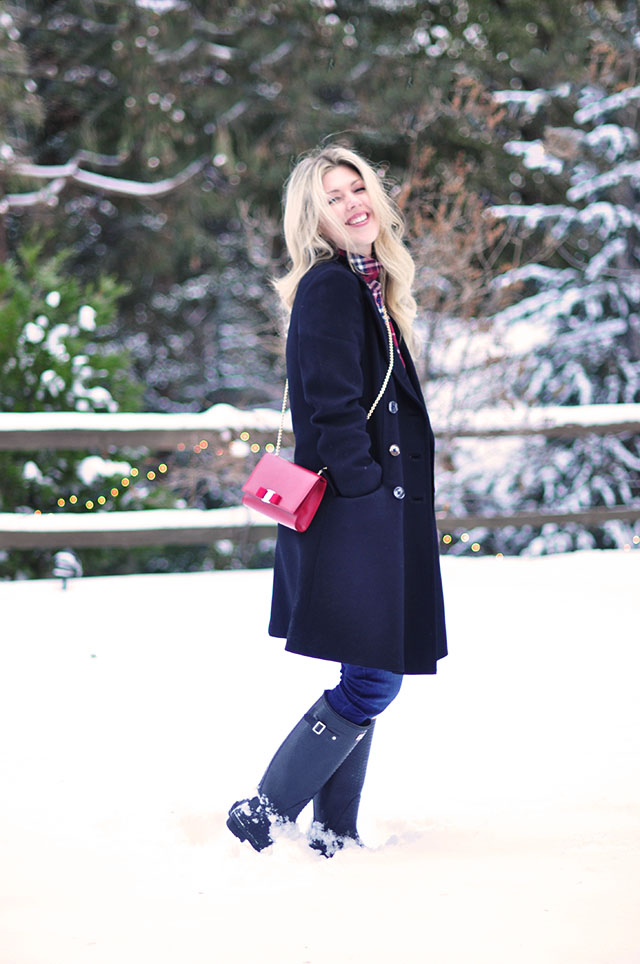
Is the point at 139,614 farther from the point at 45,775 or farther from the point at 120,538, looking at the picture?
the point at 45,775

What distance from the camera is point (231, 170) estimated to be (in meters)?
11.3

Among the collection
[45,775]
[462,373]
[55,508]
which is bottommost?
[45,775]

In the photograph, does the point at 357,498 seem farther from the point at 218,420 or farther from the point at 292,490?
the point at 218,420

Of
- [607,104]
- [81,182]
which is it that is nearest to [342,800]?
[607,104]

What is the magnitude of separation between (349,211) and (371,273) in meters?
0.15

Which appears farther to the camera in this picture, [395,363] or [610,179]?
[610,179]

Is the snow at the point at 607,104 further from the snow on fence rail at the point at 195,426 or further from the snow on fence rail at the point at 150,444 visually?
the snow on fence rail at the point at 150,444

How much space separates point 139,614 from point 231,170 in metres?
7.65

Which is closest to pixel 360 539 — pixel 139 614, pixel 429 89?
pixel 139 614

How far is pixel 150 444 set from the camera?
5.94 metres

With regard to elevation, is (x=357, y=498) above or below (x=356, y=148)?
below

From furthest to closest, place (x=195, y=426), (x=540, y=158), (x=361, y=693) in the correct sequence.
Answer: (x=540, y=158)
(x=195, y=426)
(x=361, y=693)

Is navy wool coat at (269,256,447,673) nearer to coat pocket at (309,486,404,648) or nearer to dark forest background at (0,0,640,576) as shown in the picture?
coat pocket at (309,486,404,648)

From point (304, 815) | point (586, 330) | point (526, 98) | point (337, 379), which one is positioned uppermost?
point (526, 98)
